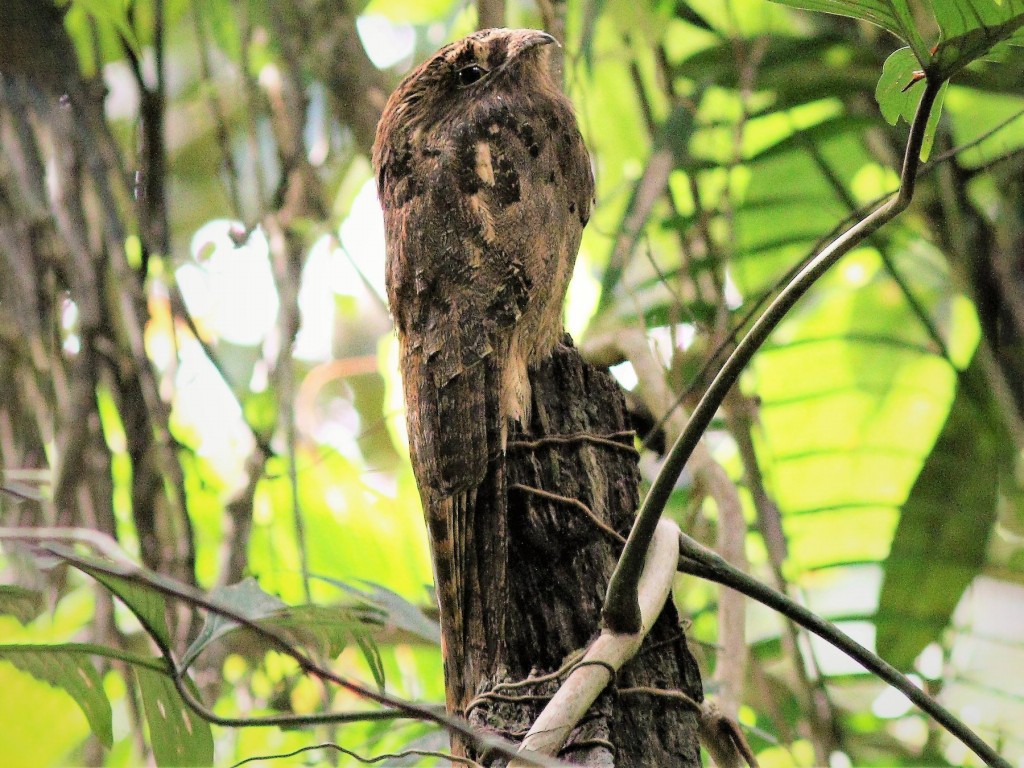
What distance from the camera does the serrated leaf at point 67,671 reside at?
1.14m

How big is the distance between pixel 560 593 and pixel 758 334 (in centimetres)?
53

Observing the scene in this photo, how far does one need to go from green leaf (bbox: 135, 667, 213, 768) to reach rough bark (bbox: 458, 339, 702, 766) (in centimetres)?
34

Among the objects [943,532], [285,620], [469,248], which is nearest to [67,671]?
[285,620]

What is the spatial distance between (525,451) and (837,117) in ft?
7.74

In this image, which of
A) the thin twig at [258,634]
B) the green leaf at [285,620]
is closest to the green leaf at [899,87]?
the thin twig at [258,634]

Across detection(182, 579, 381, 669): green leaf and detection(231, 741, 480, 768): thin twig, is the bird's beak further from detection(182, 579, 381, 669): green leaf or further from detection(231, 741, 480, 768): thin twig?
detection(231, 741, 480, 768): thin twig

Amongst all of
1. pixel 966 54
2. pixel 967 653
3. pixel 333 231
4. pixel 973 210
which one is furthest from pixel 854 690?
pixel 966 54

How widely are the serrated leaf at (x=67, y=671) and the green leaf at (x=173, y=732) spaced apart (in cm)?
6

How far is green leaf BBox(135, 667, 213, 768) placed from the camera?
48.4 inches

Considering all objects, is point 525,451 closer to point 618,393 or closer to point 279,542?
point 618,393

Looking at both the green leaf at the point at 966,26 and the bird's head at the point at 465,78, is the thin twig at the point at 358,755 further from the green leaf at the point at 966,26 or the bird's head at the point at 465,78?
the bird's head at the point at 465,78

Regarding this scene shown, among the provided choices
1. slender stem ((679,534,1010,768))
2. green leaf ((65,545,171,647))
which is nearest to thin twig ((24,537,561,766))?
green leaf ((65,545,171,647))

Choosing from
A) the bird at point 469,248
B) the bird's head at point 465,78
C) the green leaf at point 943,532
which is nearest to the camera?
the bird at point 469,248

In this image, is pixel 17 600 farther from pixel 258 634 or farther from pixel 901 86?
pixel 901 86
